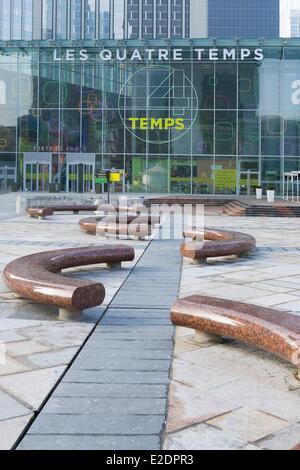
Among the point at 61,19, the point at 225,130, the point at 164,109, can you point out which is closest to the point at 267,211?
the point at 225,130

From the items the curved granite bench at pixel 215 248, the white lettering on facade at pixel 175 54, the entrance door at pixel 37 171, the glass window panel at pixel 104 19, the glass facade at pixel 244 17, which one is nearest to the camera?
the curved granite bench at pixel 215 248

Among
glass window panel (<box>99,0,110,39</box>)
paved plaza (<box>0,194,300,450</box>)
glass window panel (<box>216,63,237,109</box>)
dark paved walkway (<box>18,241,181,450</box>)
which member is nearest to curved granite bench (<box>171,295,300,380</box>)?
paved plaza (<box>0,194,300,450</box>)

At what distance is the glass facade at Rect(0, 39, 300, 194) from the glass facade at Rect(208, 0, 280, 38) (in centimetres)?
9714

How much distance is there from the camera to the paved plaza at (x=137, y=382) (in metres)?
3.30

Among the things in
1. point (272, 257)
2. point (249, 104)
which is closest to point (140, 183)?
point (249, 104)

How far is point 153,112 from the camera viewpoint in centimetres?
4503

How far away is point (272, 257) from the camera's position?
11531 millimetres

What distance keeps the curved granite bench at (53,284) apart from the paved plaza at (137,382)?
20 cm

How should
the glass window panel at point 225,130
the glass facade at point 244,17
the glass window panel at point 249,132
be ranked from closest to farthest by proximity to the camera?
the glass window panel at point 249,132
the glass window panel at point 225,130
the glass facade at point 244,17

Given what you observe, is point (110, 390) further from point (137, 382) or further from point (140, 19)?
point (140, 19)

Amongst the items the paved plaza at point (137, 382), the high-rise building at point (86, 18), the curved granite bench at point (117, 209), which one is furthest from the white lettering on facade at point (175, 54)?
the high-rise building at point (86, 18)

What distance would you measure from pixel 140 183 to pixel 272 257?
115 feet

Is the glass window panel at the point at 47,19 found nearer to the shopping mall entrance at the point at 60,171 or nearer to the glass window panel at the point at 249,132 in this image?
the shopping mall entrance at the point at 60,171

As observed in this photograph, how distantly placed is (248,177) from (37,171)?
16341mm
